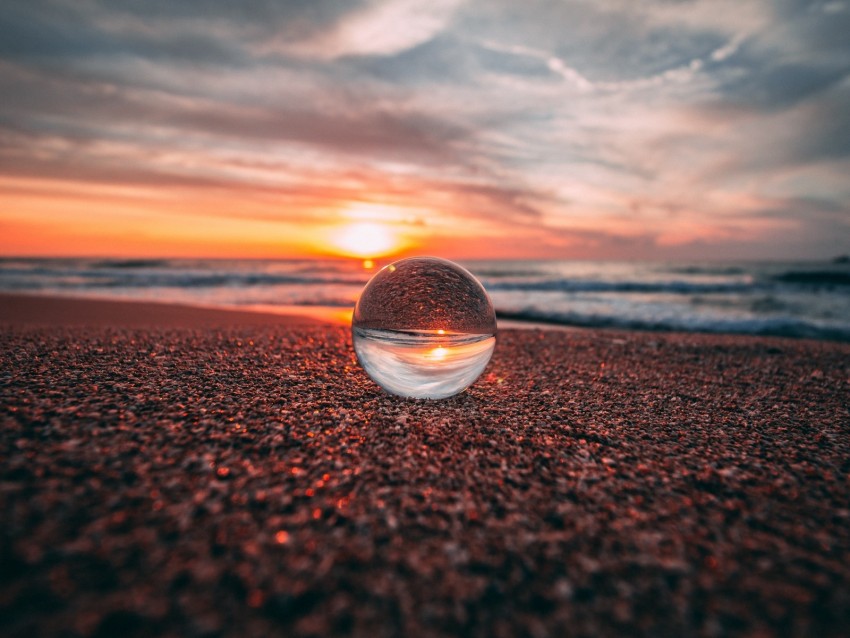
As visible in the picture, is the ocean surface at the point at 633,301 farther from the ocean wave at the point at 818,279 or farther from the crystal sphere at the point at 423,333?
the crystal sphere at the point at 423,333

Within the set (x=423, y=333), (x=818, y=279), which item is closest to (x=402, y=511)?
(x=423, y=333)

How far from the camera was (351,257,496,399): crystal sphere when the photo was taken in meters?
4.54

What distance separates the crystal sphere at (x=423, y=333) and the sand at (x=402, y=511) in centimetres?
32

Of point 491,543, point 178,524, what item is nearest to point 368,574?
point 491,543

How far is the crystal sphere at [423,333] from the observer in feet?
14.9

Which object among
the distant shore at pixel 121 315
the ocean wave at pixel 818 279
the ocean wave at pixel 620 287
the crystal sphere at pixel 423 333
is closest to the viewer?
the crystal sphere at pixel 423 333

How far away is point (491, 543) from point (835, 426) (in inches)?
171

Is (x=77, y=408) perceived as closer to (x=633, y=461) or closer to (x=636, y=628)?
(x=636, y=628)

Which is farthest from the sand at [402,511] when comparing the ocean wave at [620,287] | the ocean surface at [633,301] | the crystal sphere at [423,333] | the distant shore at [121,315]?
the ocean wave at [620,287]

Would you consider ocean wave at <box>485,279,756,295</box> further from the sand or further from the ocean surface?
the sand

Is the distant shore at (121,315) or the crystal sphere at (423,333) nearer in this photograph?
the crystal sphere at (423,333)

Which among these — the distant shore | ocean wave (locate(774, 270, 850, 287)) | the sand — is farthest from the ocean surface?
the sand

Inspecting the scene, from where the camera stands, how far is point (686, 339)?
34.3ft

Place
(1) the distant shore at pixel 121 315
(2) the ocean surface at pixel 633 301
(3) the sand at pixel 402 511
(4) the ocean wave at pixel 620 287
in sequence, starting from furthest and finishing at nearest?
(4) the ocean wave at pixel 620 287
(2) the ocean surface at pixel 633 301
(1) the distant shore at pixel 121 315
(3) the sand at pixel 402 511
